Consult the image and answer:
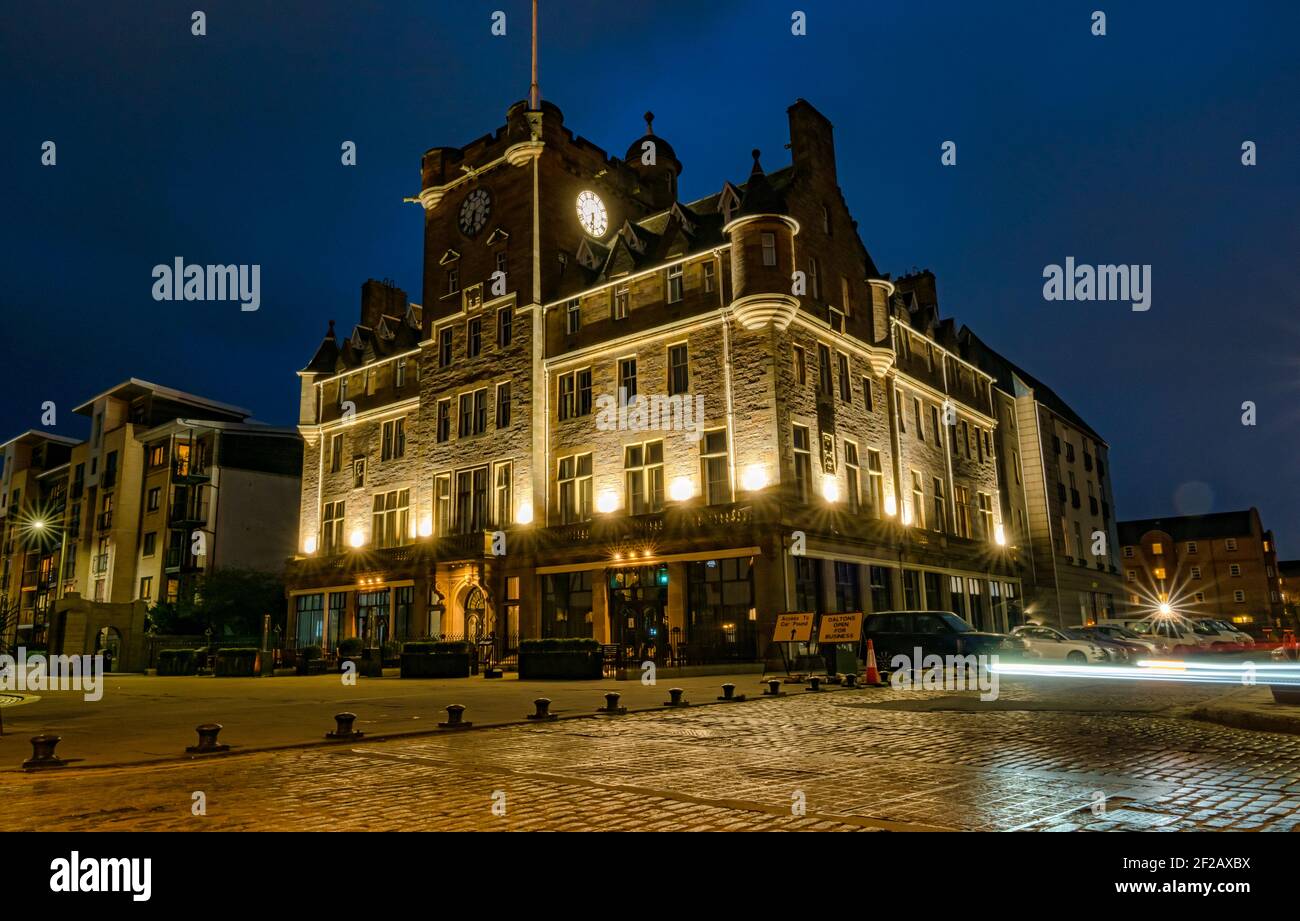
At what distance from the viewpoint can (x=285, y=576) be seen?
4825 centimetres

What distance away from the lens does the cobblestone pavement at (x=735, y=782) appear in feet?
19.6

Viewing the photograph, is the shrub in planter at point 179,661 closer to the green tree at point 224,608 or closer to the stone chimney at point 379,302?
the green tree at point 224,608

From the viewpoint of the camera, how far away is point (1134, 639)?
32781mm

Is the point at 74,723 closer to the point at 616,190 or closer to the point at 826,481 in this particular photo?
the point at 826,481

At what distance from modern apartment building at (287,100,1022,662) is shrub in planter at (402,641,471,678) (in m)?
6.31

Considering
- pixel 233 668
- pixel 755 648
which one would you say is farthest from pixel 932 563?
pixel 233 668

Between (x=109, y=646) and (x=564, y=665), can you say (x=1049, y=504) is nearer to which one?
(x=564, y=665)

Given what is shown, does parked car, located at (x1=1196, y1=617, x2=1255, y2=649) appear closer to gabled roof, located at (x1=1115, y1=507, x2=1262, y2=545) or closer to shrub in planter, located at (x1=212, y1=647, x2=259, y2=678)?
shrub in planter, located at (x1=212, y1=647, x2=259, y2=678)

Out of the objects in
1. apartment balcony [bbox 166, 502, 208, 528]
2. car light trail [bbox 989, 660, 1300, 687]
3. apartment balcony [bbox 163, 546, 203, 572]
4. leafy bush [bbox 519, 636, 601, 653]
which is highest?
apartment balcony [bbox 166, 502, 208, 528]

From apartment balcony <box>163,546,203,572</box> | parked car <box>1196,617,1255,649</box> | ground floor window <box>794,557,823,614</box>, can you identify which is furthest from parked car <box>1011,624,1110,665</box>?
apartment balcony <box>163,546,203,572</box>

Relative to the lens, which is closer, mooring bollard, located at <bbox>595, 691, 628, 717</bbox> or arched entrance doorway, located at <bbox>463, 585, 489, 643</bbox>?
mooring bollard, located at <bbox>595, 691, 628, 717</bbox>

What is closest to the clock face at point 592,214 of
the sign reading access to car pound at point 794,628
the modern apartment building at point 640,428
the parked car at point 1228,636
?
→ the modern apartment building at point 640,428

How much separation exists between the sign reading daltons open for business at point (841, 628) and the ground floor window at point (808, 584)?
6.27 m

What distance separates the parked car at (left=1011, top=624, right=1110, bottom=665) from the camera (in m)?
28.2
